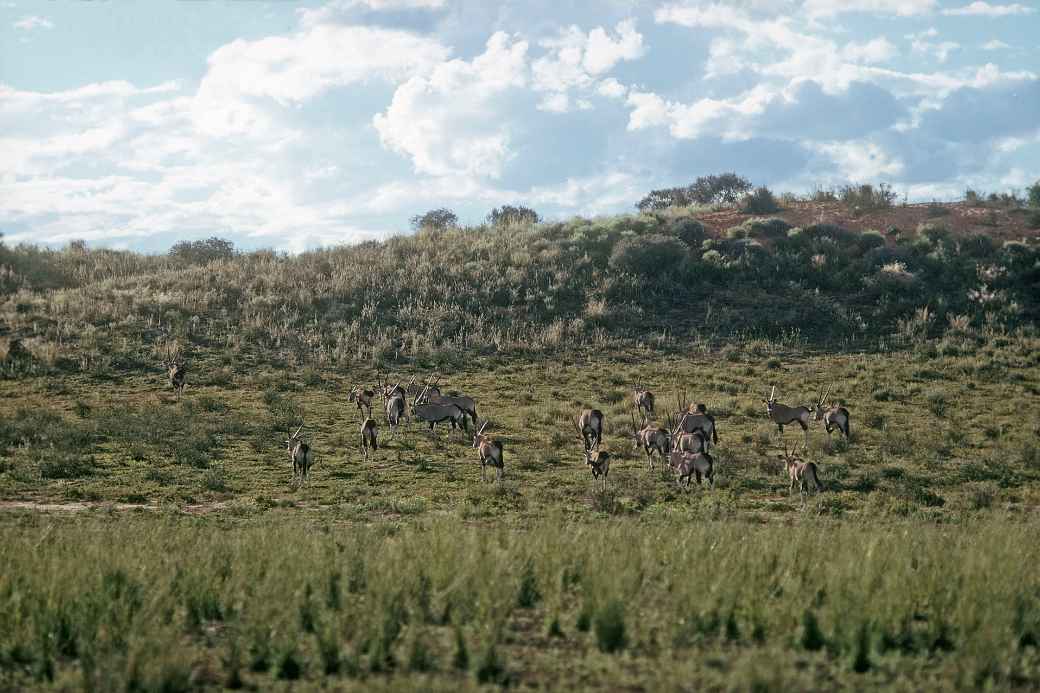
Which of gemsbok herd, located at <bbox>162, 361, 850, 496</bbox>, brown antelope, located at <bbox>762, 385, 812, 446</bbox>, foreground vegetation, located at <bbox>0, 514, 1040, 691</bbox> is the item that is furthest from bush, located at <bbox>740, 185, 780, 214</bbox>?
foreground vegetation, located at <bbox>0, 514, 1040, 691</bbox>

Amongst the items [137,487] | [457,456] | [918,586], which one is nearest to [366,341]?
[457,456]

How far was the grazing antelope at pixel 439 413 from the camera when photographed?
24.5 meters

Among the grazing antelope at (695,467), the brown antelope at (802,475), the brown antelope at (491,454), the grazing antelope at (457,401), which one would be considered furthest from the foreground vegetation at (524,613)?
the grazing antelope at (457,401)

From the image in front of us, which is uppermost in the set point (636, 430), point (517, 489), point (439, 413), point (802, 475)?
point (439, 413)

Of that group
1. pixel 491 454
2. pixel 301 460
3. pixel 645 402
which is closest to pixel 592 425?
pixel 645 402

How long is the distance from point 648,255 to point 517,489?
27777 mm

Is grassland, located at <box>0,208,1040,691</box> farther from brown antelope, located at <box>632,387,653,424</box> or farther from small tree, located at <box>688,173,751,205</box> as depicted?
small tree, located at <box>688,173,751,205</box>

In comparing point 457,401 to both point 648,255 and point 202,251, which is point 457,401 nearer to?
point 648,255

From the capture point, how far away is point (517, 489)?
59.9 feet

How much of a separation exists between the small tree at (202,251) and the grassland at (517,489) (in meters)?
7.67

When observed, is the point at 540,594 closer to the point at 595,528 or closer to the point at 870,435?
the point at 595,528

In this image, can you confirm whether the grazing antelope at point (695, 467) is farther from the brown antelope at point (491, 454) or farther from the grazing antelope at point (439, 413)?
the grazing antelope at point (439, 413)

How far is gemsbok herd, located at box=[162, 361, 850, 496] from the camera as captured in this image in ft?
60.9

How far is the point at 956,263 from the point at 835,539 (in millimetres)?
35370
